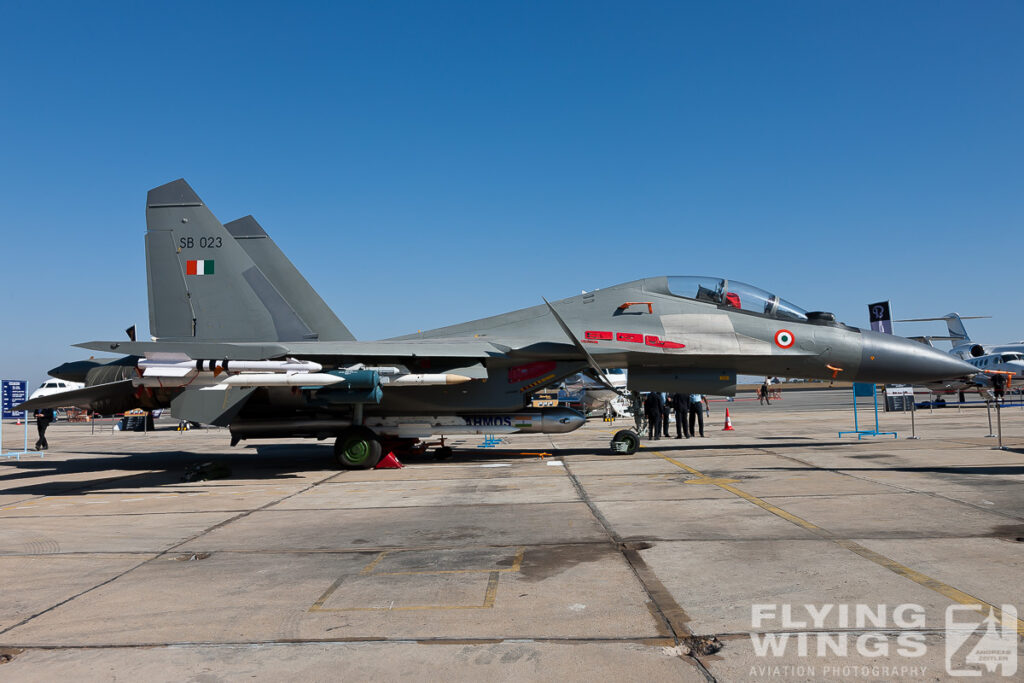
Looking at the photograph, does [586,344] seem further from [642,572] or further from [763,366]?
[642,572]

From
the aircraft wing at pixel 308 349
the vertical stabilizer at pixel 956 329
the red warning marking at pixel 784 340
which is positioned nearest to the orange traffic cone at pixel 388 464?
the aircraft wing at pixel 308 349

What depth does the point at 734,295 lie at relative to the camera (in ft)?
42.3

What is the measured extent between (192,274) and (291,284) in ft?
7.51

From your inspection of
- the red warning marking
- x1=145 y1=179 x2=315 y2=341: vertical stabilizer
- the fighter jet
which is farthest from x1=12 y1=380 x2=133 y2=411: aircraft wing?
the red warning marking

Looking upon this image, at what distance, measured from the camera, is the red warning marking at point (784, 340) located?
12648 mm

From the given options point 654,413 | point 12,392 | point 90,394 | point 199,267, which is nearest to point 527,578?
point 199,267

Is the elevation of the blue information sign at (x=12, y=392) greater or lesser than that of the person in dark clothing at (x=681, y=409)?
greater

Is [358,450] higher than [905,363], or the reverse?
[905,363]

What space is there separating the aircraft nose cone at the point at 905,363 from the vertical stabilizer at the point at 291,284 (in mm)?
10817

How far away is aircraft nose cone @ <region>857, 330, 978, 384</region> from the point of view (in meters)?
12.6

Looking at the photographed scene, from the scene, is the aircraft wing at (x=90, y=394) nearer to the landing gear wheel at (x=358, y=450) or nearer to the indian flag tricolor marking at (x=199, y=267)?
the indian flag tricolor marking at (x=199, y=267)

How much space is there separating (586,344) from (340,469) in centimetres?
534

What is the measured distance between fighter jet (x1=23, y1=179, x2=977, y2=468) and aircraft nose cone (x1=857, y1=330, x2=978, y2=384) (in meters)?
0.03

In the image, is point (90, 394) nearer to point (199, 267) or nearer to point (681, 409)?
point (199, 267)
